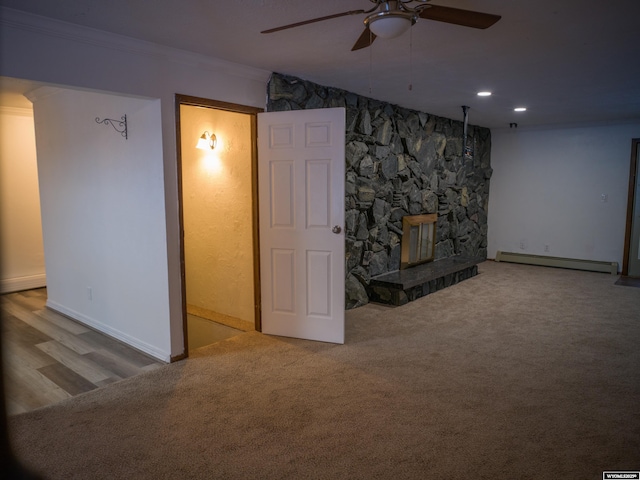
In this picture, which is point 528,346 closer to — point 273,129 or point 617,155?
point 273,129

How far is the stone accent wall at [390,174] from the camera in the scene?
182 inches

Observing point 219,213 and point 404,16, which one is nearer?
point 404,16

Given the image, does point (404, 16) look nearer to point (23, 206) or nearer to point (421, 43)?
point (421, 43)

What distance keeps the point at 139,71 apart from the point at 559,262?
260 inches

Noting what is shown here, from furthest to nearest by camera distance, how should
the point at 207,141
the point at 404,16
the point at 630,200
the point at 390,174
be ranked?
1. the point at 630,200
2. the point at 390,174
3. the point at 207,141
4. the point at 404,16

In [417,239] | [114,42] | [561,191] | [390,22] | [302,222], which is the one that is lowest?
[417,239]

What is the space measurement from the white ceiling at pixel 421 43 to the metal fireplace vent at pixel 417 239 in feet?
5.30

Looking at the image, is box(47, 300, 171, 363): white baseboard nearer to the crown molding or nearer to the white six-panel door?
the white six-panel door

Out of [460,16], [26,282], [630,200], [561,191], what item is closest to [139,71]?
[460,16]

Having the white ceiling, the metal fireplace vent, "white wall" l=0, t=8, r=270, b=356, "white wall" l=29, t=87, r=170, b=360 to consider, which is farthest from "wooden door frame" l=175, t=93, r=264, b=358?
the metal fireplace vent

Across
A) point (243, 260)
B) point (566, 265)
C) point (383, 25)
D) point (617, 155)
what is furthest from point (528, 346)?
point (617, 155)

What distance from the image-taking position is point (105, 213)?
386 cm

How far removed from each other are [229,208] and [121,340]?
153 cm

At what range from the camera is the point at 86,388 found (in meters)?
2.99
